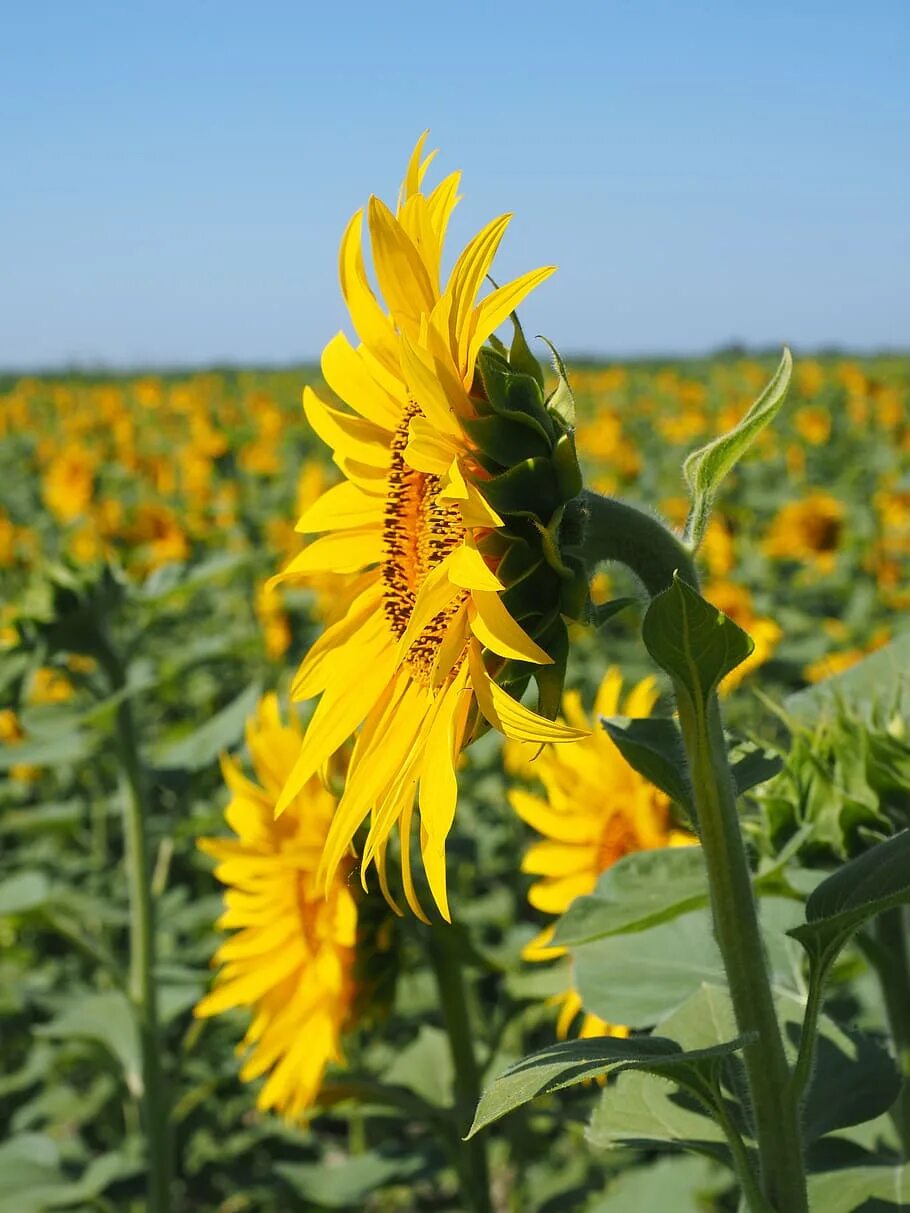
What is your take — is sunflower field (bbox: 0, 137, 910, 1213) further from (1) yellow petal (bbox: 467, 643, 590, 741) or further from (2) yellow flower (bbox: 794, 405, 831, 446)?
(2) yellow flower (bbox: 794, 405, 831, 446)

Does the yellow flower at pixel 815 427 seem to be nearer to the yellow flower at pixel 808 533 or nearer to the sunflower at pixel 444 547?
the yellow flower at pixel 808 533

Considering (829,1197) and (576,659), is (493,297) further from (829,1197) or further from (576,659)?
(576,659)

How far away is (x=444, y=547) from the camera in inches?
37.9

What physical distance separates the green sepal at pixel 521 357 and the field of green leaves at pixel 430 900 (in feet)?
0.51

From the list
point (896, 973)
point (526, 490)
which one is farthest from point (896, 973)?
point (526, 490)

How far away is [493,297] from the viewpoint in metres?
0.87

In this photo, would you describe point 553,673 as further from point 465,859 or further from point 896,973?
point 465,859

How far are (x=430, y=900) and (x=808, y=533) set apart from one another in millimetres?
4431

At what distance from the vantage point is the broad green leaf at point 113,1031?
7.59 feet

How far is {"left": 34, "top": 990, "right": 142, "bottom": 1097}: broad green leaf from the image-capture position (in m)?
2.31

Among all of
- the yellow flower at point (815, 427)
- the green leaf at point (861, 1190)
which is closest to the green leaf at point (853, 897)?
the green leaf at point (861, 1190)

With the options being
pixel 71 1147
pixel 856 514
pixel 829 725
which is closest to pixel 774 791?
pixel 829 725

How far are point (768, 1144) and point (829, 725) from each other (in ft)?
1.25

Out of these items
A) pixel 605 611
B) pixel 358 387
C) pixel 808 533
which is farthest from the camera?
pixel 808 533
